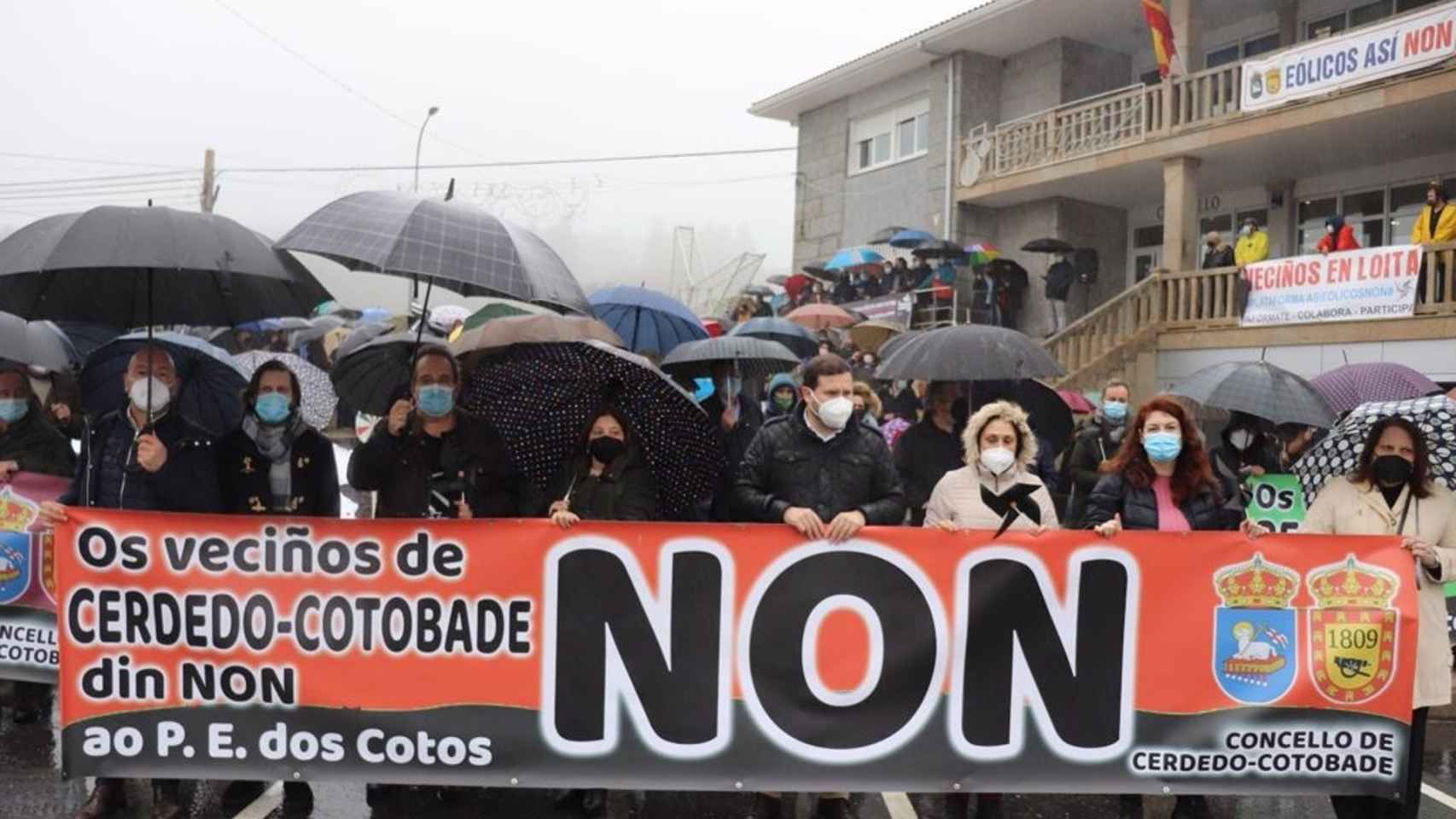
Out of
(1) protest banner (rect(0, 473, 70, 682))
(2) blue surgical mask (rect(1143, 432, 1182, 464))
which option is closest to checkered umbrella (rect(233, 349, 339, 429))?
(1) protest banner (rect(0, 473, 70, 682))

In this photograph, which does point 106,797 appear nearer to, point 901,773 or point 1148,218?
point 901,773

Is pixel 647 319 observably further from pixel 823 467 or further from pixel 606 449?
pixel 823 467

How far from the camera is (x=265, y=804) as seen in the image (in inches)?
187

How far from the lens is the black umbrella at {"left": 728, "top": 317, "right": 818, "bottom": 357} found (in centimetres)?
1071

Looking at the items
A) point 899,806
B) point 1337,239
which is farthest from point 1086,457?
point 1337,239

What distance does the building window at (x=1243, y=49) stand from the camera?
63.8 ft

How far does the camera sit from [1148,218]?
21891 millimetres

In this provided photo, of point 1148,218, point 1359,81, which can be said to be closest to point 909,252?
point 1148,218

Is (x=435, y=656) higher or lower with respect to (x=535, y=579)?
lower

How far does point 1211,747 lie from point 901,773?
113 cm

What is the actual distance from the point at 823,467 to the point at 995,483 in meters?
0.72

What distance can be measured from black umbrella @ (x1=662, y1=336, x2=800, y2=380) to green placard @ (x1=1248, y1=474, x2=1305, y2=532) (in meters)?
3.07

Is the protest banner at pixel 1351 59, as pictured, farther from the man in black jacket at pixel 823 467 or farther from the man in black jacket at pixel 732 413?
the man in black jacket at pixel 823 467

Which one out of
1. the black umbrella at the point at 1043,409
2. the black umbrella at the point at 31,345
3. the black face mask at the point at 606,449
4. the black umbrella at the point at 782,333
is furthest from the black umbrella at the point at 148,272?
the black umbrella at the point at 782,333
